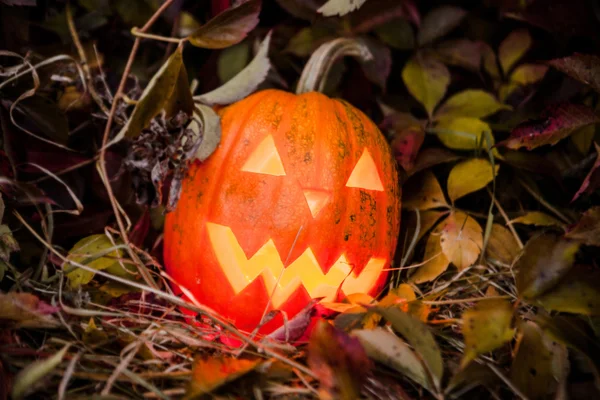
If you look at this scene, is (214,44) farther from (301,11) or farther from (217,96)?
(301,11)

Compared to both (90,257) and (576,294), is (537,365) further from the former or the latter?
(90,257)

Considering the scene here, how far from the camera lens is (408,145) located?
3.45 ft

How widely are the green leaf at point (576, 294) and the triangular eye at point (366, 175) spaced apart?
35 cm

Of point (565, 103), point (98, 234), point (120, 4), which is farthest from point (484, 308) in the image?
point (120, 4)

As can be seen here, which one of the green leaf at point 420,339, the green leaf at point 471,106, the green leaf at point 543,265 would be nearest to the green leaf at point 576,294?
the green leaf at point 543,265

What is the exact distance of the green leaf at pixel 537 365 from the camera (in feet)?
2.06

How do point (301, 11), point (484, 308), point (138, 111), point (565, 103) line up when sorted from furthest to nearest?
point (301, 11) → point (565, 103) → point (138, 111) → point (484, 308)

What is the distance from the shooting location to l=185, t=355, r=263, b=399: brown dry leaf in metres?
0.60

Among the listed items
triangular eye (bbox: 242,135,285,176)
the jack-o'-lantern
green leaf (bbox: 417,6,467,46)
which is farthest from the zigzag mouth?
green leaf (bbox: 417,6,467,46)

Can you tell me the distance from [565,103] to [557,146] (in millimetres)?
251

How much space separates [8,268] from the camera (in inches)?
33.4

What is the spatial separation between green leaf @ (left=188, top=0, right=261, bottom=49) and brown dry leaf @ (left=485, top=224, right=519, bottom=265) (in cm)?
64

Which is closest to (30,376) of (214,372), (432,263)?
(214,372)

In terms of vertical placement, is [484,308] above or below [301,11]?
below
